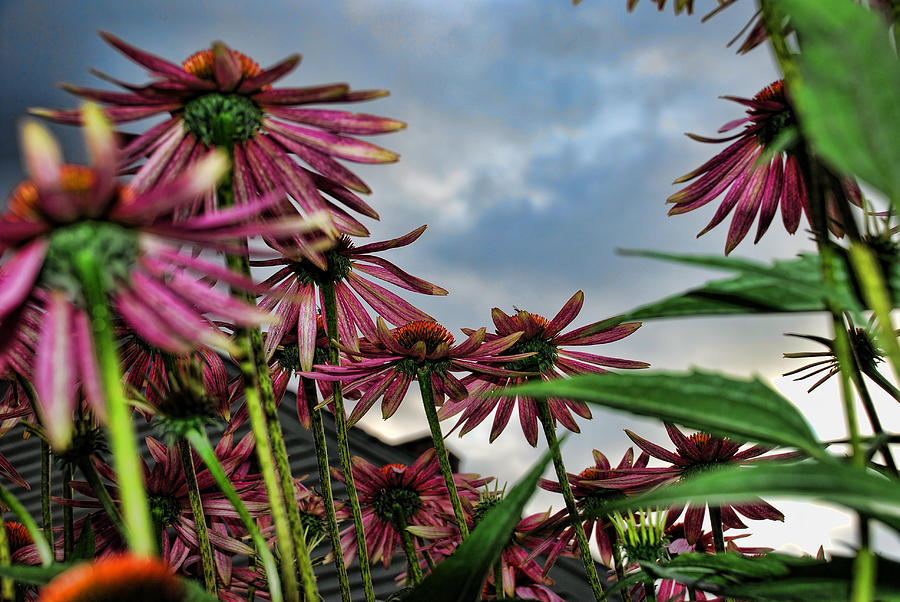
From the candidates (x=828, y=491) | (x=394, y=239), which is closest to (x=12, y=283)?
(x=828, y=491)

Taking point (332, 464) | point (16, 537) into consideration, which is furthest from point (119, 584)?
point (332, 464)

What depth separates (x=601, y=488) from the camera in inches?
43.5

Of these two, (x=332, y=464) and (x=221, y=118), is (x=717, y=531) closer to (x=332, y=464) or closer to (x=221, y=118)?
(x=221, y=118)

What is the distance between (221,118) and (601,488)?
2.70ft

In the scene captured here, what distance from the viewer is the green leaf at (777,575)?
382 mm

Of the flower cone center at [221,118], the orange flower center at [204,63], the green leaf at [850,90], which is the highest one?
the orange flower center at [204,63]

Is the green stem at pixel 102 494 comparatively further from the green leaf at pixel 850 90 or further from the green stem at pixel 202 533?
the green leaf at pixel 850 90

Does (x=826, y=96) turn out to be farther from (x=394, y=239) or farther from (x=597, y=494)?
(x=597, y=494)

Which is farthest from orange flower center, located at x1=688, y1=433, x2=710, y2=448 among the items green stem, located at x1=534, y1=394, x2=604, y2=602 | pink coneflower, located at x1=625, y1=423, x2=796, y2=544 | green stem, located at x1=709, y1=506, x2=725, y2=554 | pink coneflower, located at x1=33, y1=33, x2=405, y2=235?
pink coneflower, located at x1=33, y1=33, x2=405, y2=235

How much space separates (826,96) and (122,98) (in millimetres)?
431

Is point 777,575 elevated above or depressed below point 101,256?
below

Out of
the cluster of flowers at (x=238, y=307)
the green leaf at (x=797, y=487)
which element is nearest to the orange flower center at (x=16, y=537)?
the cluster of flowers at (x=238, y=307)

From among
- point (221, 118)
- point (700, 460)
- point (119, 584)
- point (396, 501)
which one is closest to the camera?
point (119, 584)

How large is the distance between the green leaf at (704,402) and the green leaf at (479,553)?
0.06 meters
